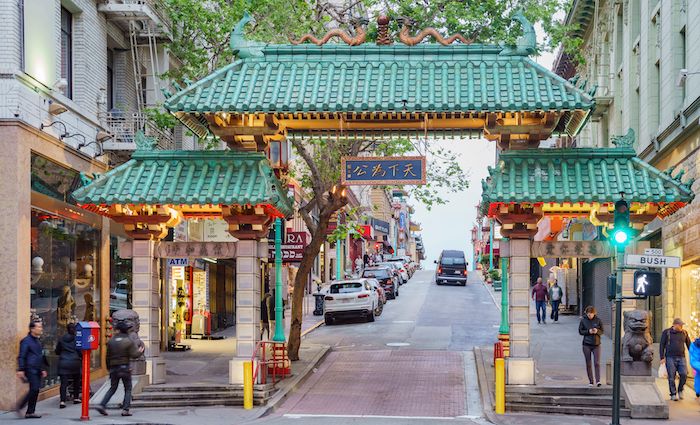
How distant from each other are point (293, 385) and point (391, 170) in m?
5.75

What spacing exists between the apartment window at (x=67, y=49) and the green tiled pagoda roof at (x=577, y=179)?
10505mm

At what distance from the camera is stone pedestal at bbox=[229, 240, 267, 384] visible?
19.5 m

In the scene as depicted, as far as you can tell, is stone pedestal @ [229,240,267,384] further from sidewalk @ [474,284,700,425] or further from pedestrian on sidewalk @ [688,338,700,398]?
pedestrian on sidewalk @ [688,338,700,398]

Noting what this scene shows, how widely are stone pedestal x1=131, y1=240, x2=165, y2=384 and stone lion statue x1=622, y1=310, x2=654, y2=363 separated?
960 centimetres

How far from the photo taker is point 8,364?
709 inches

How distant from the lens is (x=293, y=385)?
2184 centimetres

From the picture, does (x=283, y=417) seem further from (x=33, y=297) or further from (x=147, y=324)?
(x=33, y=297)

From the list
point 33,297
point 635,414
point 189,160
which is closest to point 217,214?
point 189,160

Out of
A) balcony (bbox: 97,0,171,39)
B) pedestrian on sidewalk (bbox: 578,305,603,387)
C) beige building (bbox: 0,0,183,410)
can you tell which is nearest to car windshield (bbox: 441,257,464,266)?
beige building (bbox: 0,0,183,410)

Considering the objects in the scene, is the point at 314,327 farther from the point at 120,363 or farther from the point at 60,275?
the point at 120,363

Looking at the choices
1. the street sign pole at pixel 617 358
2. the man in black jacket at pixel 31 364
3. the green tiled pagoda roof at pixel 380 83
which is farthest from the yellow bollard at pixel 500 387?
the man in black jacket at pixel 31 364

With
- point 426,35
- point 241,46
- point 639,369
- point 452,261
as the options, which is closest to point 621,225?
point 639,369

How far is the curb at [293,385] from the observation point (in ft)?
61.5

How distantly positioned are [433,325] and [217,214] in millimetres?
17580
